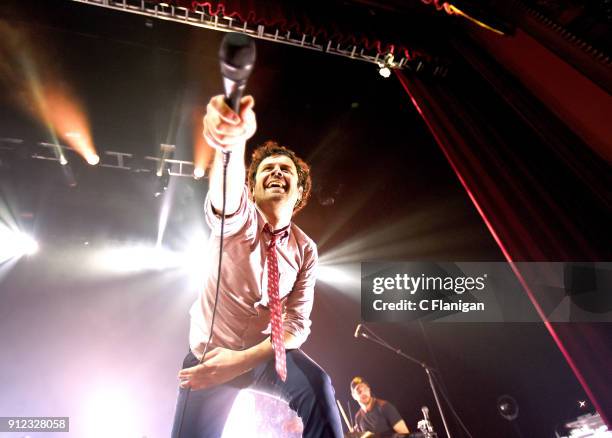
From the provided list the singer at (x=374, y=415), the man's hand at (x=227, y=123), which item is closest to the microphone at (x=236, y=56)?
the man's hand at (x=227, y=123)

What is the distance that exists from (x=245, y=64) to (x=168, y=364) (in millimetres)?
2532

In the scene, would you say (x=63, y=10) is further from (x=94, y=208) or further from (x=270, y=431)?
(x=270, y=431)

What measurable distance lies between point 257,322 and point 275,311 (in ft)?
0.30

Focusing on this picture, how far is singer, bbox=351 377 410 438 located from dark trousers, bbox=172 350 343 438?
1.14 meters

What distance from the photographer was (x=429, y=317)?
2686mm

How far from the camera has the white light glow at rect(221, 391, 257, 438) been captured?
162cm

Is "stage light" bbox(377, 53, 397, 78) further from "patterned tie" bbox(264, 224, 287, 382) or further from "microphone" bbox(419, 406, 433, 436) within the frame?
"microphone" bbox(419, 406, 433, 436)

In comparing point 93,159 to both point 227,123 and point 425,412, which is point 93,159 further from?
point 425,412

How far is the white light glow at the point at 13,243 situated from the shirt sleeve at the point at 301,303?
99.7 inches

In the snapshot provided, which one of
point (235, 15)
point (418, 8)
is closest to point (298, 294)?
point (235, 15)

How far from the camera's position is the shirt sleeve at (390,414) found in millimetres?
2537

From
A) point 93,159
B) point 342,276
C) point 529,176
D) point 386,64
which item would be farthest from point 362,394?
point 93,159

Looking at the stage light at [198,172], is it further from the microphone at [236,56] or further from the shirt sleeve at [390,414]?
the microphone at [236,56]

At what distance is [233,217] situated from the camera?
4.21 feet
